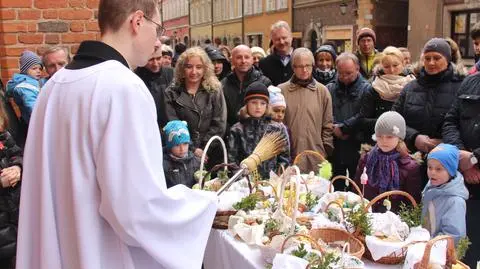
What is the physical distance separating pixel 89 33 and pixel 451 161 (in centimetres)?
298

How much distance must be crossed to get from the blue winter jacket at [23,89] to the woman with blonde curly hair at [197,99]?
3.71ft

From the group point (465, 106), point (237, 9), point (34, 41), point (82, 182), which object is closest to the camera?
point (82, 182)

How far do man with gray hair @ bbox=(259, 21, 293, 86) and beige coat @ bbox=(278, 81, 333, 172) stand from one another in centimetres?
82

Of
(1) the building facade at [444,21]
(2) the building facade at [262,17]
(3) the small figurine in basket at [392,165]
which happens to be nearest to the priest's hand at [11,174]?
(3) the small figurine in basket at [392,165]

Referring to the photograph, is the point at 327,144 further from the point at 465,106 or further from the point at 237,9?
the point at 237,9

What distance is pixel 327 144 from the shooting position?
4520mm

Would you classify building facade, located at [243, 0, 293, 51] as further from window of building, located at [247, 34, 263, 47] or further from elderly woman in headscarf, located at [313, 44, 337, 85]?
elderly woman in headscarf, located at [313, 44, 337, 85]

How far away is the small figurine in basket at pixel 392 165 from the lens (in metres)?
3.23

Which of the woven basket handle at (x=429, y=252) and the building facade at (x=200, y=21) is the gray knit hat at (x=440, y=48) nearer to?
the woven basket handle at (x=429, y=252)

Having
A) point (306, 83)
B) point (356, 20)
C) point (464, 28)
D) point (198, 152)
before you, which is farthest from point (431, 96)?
point (356, 20)

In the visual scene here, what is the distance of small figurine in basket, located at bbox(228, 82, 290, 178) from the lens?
3967 millimetres

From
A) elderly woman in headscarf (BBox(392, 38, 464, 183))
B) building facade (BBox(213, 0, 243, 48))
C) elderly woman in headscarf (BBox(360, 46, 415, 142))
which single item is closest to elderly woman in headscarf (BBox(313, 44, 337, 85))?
elderly woman in headscarf (BBox(360, 46, 415, 142))

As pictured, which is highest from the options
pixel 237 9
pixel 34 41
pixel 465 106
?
pixel 237 9

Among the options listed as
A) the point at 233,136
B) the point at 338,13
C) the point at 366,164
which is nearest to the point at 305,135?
the point at 233,136
